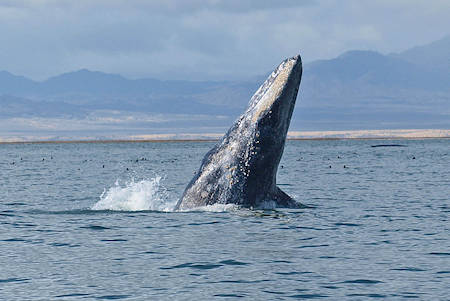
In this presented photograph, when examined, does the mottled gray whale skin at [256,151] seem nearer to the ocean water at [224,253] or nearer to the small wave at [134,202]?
the ocean water at [224,253]

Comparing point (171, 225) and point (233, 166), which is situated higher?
point (233, 166)

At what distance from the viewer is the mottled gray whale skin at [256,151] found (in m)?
18.5

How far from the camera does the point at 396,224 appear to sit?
69.5ft

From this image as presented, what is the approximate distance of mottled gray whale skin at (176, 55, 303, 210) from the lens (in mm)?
18500

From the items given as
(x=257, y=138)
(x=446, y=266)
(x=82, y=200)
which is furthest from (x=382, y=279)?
(x=82, y=200)

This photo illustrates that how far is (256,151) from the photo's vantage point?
18.5 metres

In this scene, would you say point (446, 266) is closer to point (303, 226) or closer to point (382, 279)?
point (382, 279)

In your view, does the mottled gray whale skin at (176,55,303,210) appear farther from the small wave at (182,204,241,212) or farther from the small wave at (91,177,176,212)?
the small wave at (91,177,176,212)

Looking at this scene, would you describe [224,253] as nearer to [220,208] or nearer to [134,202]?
[220,208]

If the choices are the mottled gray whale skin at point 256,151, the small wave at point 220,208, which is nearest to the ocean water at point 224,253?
the small wave at point 220,208

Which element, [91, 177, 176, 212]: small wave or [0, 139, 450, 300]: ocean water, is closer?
[0, 139, 450, 300]: ocean water

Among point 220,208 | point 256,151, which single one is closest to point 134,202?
point 220,208

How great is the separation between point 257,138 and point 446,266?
18.2 feet

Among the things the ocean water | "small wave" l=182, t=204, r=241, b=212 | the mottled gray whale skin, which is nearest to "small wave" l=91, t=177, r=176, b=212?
the ocean water
